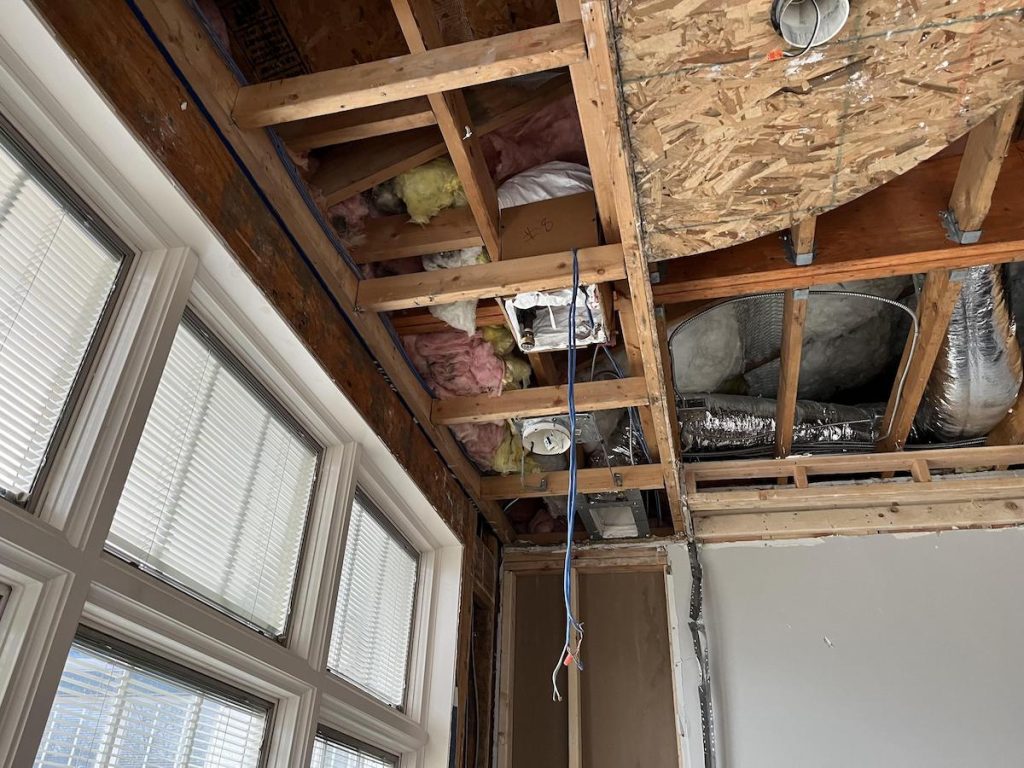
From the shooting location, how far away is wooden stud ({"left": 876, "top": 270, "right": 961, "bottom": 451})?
2.50m

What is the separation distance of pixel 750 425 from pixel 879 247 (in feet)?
4.28

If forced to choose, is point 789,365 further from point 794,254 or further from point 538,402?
point 538,402

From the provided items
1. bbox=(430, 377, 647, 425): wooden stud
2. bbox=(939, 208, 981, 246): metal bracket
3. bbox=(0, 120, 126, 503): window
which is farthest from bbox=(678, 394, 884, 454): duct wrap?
bbox=(0, 120, 126, 503): window

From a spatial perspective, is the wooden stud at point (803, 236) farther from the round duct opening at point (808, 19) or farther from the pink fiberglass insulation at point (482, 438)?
the pink fiberglass insulation at point (482, 438)

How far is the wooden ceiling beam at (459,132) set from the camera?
163 cm

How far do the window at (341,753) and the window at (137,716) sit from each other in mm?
367

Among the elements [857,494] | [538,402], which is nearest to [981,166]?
[538,402]

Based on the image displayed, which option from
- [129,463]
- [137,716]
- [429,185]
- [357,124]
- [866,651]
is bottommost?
[137,716]

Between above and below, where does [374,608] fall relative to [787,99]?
below

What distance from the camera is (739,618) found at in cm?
343

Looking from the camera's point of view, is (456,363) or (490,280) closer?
(490,280)

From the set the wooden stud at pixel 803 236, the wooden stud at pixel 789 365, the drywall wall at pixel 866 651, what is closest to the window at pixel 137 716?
the wooden stud at pixel 803 236

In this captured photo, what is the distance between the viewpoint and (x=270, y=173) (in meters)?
1.92

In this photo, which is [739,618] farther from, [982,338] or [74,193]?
[74,193]
